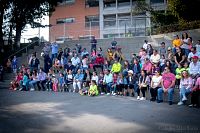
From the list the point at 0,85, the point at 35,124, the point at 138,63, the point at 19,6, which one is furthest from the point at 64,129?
the point at 19,6

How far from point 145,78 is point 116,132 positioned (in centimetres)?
671

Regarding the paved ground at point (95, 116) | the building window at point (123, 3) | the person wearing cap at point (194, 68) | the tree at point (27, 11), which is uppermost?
the building window at point (123, 3)

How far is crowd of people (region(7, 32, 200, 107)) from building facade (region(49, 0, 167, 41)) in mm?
7455

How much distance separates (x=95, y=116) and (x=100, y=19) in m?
32.6

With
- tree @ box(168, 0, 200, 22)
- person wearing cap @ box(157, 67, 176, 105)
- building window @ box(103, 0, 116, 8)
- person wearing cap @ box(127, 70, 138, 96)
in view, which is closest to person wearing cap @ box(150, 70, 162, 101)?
person wearing cap @ box(157, 67, 176, 105)

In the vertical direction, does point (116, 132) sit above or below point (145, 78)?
below

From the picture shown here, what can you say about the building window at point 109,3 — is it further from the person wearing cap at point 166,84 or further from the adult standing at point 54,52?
the person wearing cap at point 166,84

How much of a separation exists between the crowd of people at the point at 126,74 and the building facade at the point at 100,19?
746 cm

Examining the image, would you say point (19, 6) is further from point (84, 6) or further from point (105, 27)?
point (84, 6)

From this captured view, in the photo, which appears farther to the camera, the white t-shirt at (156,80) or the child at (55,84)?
the child at (55,84)

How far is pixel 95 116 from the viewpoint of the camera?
10.6 meters

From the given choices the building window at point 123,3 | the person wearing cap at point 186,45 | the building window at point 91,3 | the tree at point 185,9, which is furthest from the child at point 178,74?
the building window at point 91,3

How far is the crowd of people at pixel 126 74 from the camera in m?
13.4

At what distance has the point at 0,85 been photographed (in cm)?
2091
